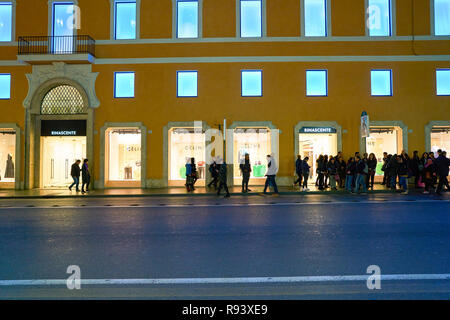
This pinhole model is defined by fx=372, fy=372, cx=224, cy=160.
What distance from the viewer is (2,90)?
21516mm

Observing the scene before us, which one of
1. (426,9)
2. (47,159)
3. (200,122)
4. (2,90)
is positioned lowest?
(47,159)

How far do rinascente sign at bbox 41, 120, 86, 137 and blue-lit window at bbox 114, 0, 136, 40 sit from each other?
546cm

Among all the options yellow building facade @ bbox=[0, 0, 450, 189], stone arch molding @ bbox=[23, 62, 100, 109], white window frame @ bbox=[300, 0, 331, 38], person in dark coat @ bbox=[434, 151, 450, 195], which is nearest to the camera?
person in dark coat @ bbox=[434, 151, 450, 195]

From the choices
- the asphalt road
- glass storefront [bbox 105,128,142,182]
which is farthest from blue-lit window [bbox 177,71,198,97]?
the asphalt road

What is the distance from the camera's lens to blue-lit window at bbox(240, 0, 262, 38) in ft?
69.4

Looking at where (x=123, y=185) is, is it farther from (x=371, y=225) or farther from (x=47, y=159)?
(x=371, y=225)

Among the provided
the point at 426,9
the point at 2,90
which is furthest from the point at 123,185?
the point at 426,9

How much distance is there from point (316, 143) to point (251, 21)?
796cm

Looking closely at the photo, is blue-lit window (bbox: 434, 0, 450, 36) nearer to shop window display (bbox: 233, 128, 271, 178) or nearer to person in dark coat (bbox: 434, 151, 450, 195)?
person in dark coat (bbox: 434, 151, 450, 195)

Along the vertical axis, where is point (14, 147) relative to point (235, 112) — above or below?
below

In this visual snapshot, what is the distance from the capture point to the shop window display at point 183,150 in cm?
2133

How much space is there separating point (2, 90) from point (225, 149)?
43.8 ft

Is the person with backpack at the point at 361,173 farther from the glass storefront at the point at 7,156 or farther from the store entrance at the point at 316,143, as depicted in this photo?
the glass storefront at the point at 7,156

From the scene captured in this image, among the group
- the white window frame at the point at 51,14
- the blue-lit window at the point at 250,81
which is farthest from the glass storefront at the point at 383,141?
the white window frame at the point at 51,14
